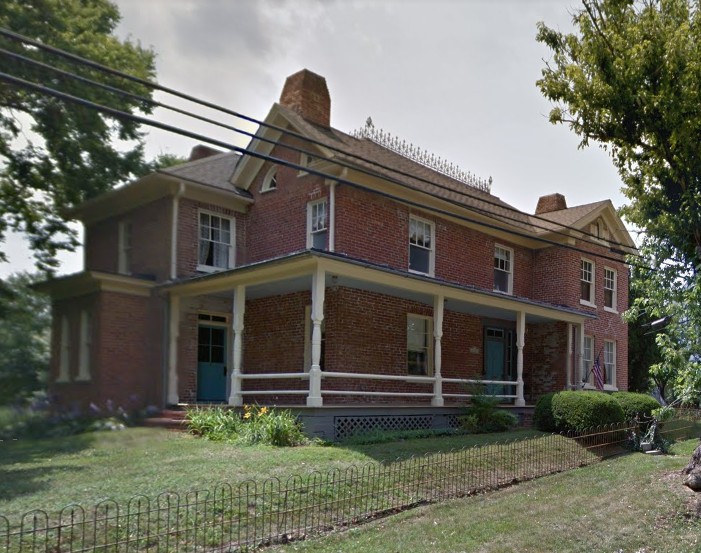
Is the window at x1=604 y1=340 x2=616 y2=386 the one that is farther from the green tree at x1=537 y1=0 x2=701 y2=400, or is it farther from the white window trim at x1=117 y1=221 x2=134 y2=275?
the white window trim at x1=117 y1=221 x2=134 y2=275

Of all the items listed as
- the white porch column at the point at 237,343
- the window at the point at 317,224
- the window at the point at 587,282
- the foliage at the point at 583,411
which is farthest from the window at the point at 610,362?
the white porch column at the point at 237,343

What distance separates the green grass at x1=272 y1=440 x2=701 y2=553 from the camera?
8188mm

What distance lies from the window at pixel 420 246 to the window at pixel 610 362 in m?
10.3

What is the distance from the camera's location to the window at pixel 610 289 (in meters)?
26.1

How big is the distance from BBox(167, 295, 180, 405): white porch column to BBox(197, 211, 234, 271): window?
29.0 feet

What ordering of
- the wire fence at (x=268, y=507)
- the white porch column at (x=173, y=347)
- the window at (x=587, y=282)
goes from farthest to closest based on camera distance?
the window at (x=587, y=282)
the wire fence at (x=268, y=507)
the white porch column at (x=173, y=347)

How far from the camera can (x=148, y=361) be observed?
3.94m

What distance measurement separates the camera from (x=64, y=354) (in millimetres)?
3256

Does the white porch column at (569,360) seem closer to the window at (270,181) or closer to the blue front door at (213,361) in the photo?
the window at (270,181)

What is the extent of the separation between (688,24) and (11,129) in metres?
11.8

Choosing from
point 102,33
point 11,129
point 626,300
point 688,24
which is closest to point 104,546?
point 11,129

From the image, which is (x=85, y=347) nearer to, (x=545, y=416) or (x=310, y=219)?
(x=310, y=219)

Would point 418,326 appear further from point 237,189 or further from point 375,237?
point 237,189

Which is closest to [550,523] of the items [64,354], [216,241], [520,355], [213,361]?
[64,354]
